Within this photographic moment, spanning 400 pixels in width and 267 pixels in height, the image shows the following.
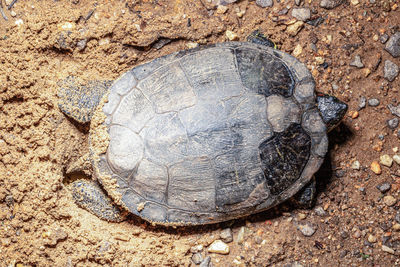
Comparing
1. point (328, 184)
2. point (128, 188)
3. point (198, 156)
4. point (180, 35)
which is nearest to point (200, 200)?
point (198, 156)

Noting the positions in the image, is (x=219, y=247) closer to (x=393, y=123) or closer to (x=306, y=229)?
(x=306, y=229)

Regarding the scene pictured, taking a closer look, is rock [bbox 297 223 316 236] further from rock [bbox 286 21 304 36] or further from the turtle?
rock [bbox 286 21 304 36]

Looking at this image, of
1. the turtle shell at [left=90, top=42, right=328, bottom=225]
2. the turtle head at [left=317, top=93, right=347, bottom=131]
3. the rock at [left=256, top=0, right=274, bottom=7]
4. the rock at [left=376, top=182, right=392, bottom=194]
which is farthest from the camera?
the rock at [left=256, top=0, right=274, bottom=7]

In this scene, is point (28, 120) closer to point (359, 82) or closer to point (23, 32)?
point (23, 32)

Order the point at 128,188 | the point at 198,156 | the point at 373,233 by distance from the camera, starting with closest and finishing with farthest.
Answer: the point at 198,156 < the point at 128,188 < the point at 373,233

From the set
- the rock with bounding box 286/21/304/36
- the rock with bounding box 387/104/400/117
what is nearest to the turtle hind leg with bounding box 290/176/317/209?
the rock with bounding box 387/104/400/117

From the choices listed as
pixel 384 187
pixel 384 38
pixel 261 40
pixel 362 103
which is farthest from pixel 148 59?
pixel 384 187
